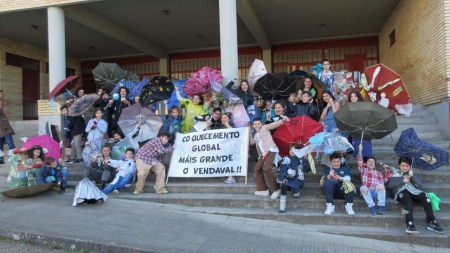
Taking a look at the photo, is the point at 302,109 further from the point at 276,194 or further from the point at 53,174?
the point at 53,174

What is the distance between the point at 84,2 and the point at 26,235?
792 centimetres

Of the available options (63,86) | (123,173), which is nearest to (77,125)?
(63,86)

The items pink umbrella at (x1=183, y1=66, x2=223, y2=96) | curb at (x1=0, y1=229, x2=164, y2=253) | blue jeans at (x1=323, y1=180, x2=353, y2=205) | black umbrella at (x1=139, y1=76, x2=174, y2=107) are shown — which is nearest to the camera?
curb at (x1=0, y1=229, x2=164, y2=253)

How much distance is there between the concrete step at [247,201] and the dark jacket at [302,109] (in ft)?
5.86

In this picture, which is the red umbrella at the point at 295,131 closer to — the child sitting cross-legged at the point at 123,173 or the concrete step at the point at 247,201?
the concrete step at the point at 247,201

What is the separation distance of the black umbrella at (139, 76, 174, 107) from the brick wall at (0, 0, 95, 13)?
4.37m

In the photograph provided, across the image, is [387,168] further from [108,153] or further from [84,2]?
[84,2]

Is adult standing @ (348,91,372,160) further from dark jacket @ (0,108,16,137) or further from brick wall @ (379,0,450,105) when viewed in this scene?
dark jacket @ (0,108,16,137)

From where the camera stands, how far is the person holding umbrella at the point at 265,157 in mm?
6039

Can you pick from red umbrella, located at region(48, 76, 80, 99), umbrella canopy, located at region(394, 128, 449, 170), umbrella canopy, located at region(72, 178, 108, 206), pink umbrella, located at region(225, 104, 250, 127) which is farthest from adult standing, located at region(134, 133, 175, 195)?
umbrella canopy, located at region(394, 128, 449, 170)

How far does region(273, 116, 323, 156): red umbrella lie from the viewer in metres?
5.95

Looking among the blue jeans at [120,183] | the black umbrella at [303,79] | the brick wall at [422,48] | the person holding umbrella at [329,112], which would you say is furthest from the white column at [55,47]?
the brick wall at [422,48]

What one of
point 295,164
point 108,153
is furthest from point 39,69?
point 295,164

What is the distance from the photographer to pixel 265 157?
619 cm
